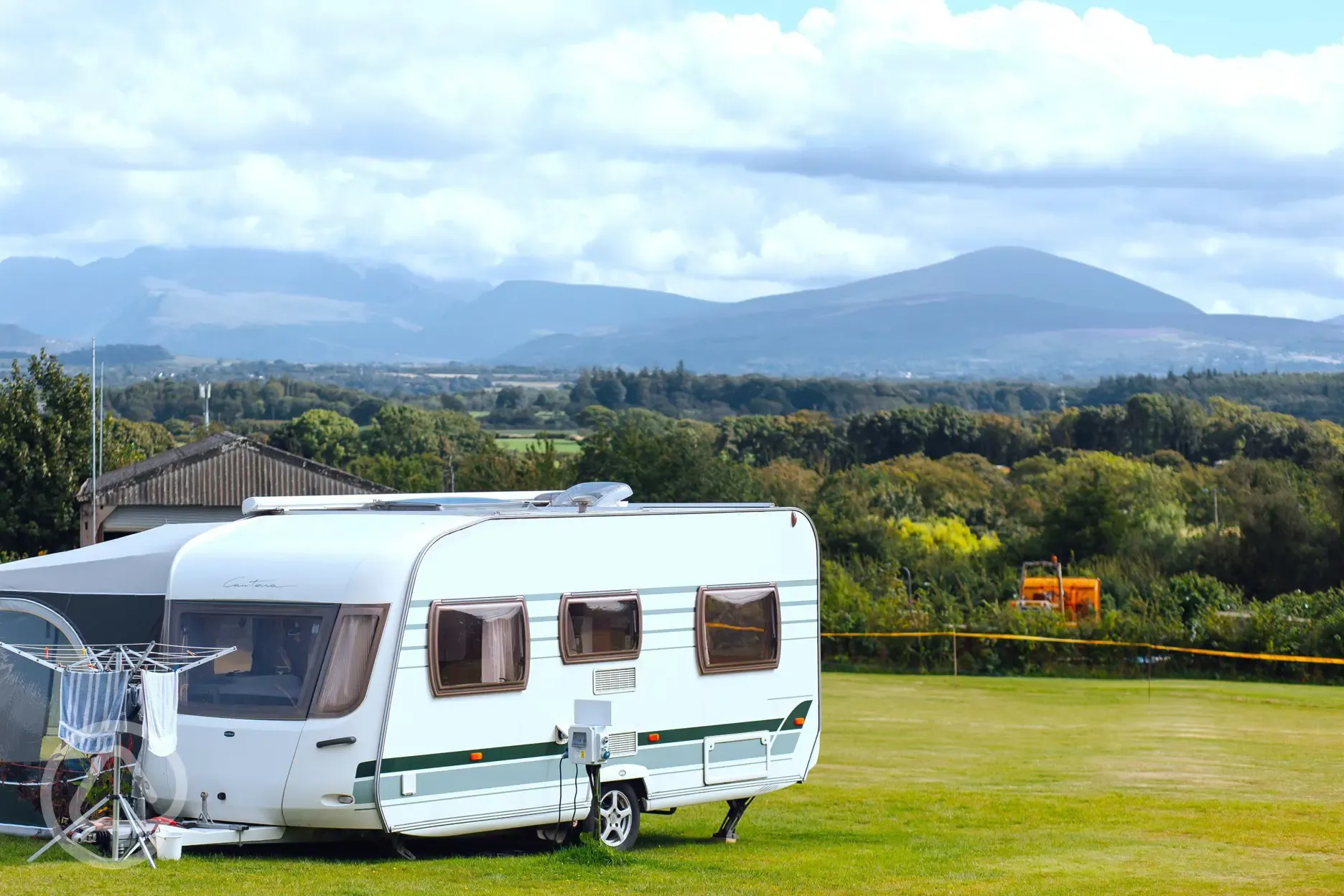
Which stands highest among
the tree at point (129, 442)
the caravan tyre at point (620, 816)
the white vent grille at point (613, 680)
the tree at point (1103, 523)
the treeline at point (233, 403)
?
the treeline at point (233, 403)

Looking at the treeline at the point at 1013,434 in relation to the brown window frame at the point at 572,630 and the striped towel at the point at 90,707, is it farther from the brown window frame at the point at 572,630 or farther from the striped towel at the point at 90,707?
the striped towel at the point at 90,707

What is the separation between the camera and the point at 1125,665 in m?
35.9

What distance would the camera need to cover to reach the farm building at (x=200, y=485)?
43.5 metres

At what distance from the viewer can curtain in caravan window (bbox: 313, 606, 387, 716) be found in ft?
37.0

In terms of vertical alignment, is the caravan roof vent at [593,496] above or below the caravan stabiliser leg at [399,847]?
above

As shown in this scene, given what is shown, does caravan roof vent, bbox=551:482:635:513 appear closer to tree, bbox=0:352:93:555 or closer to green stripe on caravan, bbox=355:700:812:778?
green stripe on caravan, bbox=355:700:812:778

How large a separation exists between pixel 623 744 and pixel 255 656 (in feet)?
9.45

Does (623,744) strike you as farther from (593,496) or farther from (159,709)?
(159,709)

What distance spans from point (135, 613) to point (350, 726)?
1846 mm

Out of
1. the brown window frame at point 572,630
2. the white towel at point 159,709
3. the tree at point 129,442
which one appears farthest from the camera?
the tree at point 129,442

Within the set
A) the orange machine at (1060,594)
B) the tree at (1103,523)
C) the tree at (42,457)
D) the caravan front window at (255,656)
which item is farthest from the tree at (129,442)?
the caravan front window at (255,656)

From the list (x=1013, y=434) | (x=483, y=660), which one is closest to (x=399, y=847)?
(x=483, y=660)

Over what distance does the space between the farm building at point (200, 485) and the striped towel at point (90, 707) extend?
103 feet

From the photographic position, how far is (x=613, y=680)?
42.0ft
